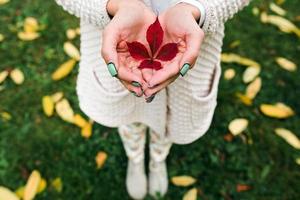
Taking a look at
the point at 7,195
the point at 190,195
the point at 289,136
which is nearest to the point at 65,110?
the point at 7,195

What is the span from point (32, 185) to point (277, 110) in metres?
1.20

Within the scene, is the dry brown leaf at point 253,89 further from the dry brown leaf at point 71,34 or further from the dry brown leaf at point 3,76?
the dry brown leaf at point 3,76

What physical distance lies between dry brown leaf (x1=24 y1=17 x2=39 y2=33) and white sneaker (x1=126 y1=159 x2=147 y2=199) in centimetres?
104

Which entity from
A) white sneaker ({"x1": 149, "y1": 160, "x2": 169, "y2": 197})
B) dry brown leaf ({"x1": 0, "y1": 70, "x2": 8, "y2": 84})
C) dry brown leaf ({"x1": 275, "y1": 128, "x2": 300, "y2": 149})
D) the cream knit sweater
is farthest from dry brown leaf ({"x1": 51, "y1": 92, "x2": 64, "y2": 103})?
dry brown leaf ({"x1": 275, "y1": 128, "x2": 300, "y2": 149})

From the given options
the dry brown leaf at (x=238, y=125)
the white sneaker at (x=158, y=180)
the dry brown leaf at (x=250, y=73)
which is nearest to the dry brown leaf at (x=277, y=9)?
the dry brown leaf at (x=250, y=73)

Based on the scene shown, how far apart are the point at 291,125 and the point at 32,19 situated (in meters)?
1.50

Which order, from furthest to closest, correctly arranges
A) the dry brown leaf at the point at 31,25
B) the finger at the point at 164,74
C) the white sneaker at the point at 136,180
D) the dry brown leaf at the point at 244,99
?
the dry brown leaf at the point at 31,25 < the dry brown leaf at the point at 244,99 < the white sneaker at the point at 136,180 < the finger at the point at 164,74

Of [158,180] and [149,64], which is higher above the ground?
[149,64]

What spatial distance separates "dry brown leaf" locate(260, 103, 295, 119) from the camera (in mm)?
2189

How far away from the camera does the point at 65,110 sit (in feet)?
7.14

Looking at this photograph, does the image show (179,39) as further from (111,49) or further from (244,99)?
(244,99)

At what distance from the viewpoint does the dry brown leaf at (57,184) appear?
6.34 feet

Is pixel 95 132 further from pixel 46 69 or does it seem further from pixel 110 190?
pixel 46 69

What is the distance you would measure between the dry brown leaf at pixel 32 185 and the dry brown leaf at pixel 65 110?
12.1 inches
